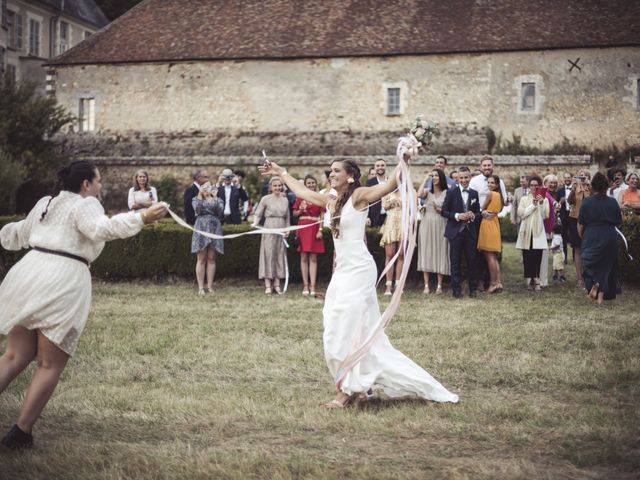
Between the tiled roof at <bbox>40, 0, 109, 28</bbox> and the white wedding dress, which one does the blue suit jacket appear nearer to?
the white wedding dress

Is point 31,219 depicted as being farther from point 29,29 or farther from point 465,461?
point 29,29

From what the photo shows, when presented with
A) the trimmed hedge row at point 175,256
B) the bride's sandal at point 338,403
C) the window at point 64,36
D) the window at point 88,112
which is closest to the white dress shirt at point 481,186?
the trimmed hedge row at point 175,256

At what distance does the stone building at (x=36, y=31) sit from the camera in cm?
4009

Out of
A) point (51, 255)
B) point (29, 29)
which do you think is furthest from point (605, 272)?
point (29, 29)

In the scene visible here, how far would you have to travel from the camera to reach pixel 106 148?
3403 centimetres

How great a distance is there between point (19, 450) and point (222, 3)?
107ft

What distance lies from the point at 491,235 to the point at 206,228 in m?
4.67

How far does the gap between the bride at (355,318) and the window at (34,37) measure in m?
39.5

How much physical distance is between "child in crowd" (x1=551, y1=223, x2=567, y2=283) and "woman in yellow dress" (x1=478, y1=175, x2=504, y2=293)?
5.91 ft

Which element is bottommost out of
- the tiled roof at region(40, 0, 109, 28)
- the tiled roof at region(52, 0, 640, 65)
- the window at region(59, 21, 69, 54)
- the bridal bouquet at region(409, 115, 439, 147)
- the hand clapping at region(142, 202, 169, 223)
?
the hand clapping at region(142, 202, 169, 223)

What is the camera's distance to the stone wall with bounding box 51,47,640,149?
30188 millimetres

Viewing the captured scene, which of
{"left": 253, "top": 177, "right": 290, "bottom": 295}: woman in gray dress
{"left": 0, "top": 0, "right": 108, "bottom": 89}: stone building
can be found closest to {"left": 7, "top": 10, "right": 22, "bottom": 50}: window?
{"left": 0, "top": 0, "right": 108, "bottom": 89}: stone building

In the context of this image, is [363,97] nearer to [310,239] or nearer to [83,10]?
[310,239]

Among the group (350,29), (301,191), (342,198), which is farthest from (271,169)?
(350,29)
